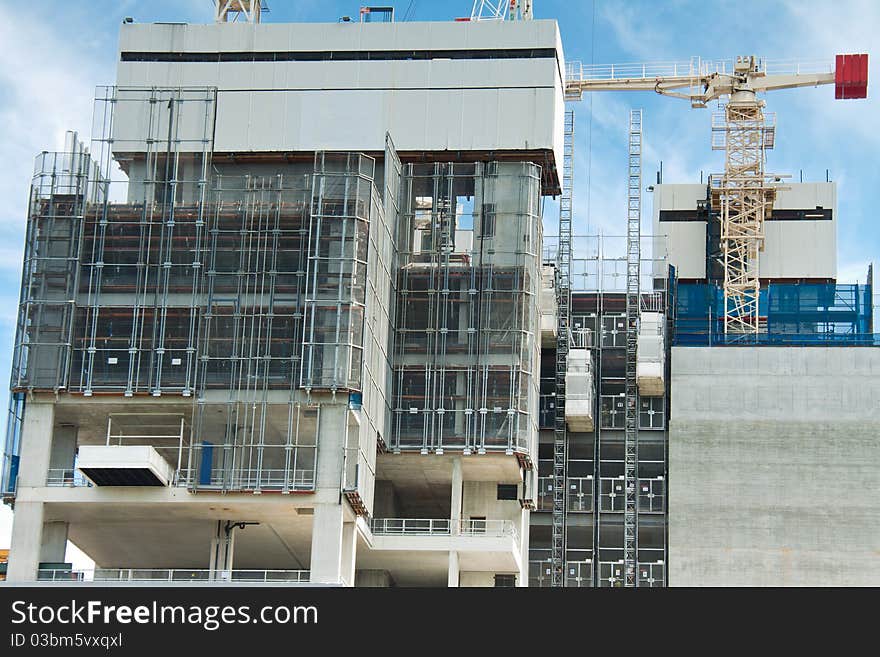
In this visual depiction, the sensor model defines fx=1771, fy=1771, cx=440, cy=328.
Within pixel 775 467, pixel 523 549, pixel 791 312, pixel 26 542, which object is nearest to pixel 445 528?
pixel 523 549

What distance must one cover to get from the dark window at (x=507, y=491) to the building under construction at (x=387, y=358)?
0.21 m

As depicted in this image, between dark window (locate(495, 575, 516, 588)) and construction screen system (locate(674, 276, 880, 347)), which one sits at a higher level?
construction screen system (locate(674, 276, 880, 347))

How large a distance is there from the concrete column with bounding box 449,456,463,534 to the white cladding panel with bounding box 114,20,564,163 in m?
18.7

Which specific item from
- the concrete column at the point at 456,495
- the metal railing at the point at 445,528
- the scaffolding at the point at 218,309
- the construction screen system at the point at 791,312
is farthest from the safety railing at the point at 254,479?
the construction screen system at the point at 791,312

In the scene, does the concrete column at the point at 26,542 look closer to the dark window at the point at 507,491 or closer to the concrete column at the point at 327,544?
the concrete column at the point at 327,544

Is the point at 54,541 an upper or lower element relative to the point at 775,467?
lower

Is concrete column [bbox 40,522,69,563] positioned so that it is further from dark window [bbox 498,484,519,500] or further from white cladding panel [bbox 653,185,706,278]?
white cladding panel [bbox 653,185,706,278]

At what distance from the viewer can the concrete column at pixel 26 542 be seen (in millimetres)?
82500

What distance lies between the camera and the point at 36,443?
278ft

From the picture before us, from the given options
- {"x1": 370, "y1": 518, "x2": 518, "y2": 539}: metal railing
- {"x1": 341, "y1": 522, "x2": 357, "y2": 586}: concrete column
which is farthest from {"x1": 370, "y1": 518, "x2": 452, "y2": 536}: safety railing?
{"x1": 341, "y1": 522, "x2": 357, "y2": 586}: concrete column

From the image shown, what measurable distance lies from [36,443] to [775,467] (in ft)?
160

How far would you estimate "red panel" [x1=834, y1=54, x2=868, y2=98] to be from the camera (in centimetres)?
13312

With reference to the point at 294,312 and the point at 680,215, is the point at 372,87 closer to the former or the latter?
the point at 294,312
